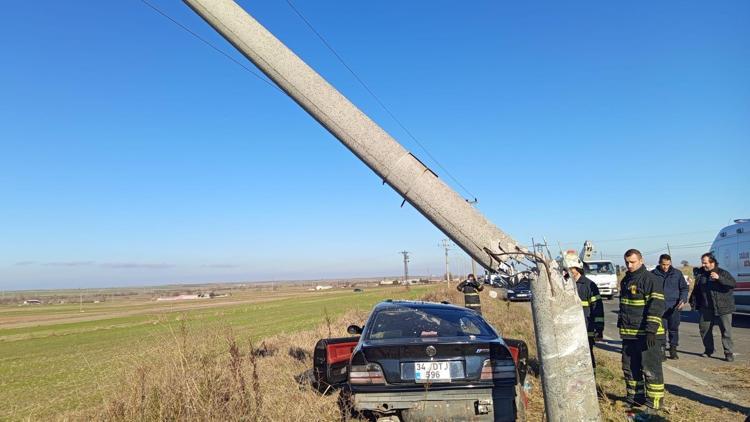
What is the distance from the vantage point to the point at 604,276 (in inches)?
1028

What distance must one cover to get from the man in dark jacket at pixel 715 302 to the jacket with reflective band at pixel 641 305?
4094mm

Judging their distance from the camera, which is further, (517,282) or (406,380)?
(406,380)

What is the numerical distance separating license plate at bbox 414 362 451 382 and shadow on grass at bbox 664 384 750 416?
3679 millimetres

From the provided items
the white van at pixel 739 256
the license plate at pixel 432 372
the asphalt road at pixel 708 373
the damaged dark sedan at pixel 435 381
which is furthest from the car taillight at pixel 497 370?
the white van at pixel 739 256

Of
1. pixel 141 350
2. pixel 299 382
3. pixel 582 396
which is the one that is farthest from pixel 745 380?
pixel 141 350

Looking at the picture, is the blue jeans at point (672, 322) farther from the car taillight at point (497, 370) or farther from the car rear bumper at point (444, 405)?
the car rear bumper at point (444, 405)

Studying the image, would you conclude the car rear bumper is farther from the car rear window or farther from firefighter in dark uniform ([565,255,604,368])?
firefighter in dark uniform ([565,255,604,368])

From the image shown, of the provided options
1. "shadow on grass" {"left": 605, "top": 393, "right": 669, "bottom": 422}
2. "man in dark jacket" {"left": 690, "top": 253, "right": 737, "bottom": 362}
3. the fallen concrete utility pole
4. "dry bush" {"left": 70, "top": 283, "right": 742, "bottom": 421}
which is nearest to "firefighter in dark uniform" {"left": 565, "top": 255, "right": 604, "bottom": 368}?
"dry bush" {"left": 70, "top": 283, "right": 742, "bottom": 421}

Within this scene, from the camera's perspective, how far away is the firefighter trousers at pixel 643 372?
18.7 ft

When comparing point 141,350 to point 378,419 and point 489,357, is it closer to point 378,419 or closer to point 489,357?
point 378,419

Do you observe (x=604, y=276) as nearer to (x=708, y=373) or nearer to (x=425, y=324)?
(x=708, y=373)

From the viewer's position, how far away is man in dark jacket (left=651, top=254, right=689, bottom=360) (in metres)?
9.30

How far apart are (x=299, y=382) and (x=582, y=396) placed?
4446 mm

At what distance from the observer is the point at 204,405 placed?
453cm
